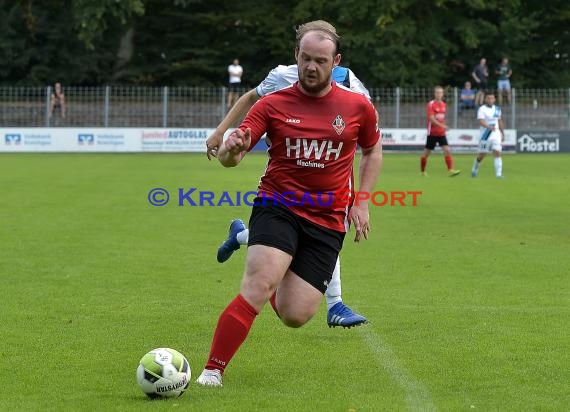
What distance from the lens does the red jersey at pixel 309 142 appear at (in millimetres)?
6453

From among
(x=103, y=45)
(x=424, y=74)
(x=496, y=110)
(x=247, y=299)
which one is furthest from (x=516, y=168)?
(x=103, y=45)

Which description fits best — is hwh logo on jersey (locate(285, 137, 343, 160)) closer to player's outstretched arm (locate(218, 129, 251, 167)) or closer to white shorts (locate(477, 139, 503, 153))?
player's outstretched arm (locate(218, 129, 251, 167))

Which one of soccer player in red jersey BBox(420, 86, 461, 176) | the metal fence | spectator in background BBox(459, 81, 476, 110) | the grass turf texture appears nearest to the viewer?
the grass turf texture

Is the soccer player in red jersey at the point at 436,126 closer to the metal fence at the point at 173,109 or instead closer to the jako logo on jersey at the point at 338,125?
the metal fence at the point at 173,109

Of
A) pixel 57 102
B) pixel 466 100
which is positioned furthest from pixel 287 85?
pixel 466 100

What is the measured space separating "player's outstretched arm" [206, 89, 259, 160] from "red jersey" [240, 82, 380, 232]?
13.1 inches

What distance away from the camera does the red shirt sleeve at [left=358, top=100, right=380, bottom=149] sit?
22.0 ft

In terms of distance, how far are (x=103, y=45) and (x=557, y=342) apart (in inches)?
1949

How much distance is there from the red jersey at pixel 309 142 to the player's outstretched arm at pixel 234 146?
0.91 ft

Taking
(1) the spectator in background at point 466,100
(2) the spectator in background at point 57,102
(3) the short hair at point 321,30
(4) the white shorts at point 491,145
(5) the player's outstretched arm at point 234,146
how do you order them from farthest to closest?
(1) the spectator in background at point 466,100, (2) the spectator in background at point 57,102, (4) the white shorts at point 491,145, (3) the short hair at point 321,30, (5) the player's outstretched arm at point 234,146

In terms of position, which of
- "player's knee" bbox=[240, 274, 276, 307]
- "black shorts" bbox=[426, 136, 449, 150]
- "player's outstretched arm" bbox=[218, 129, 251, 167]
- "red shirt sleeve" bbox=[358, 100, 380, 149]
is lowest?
"player's knee" bbox=[240, 274, 276, 307]

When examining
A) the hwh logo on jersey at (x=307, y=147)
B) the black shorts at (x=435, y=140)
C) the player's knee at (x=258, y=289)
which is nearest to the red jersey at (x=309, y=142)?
the hwh logo on jersey at (x=307, y=147)

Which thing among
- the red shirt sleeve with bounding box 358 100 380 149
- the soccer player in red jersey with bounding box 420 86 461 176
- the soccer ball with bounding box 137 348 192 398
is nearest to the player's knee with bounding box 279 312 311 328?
the soccer ball with bounding box 137 348 192 398

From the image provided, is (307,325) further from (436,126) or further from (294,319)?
(436,126)
